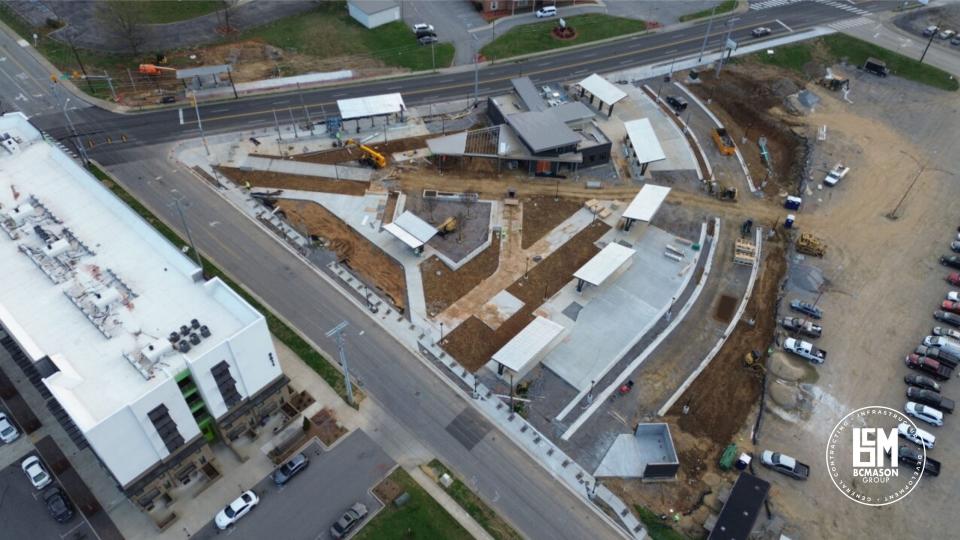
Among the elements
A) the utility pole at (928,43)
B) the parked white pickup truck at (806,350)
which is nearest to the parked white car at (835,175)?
the parked white pickup truck at (806,350)

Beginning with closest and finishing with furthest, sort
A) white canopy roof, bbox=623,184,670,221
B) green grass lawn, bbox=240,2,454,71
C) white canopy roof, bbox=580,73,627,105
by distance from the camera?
1. white canopy roof, bbox=623,184,670,221
2. white canopy roof, bbox=580,73,627,105
3. green grass lawn, bbox=240,2,454,71

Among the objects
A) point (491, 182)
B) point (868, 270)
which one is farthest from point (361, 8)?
point (868, 270)

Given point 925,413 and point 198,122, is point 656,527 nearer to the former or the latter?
point 925,413

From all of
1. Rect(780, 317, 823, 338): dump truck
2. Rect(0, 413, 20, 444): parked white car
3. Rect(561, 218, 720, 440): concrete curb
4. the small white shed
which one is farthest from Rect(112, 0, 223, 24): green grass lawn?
Rect(780, 317, 823, 338): dump truck

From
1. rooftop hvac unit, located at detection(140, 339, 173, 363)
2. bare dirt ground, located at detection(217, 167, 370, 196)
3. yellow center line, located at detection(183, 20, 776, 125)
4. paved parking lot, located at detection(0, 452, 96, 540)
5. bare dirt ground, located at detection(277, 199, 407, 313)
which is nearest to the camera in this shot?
rooftop hvac unit, located at detection(140, 339, 173, 363)

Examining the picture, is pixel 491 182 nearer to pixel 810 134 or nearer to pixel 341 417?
pixel 341 417

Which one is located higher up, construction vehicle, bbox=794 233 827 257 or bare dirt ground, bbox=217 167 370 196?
bare dirt ground, bbox=217 167 370 196

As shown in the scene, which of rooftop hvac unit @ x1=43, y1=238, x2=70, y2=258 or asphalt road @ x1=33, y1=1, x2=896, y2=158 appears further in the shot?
asphalt road @ x1=33, y1=1, x2=896, y2=158

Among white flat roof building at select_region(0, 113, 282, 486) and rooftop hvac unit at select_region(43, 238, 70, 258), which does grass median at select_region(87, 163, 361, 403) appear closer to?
white flat roof building at select_region(0, 113, 282, 486)
